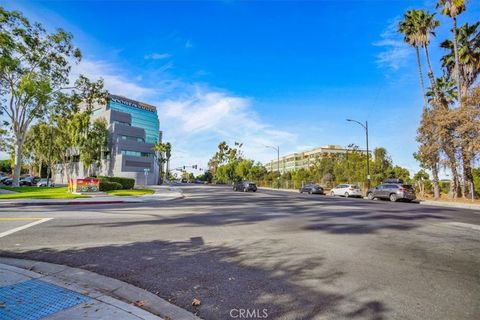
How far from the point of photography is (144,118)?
9831cm

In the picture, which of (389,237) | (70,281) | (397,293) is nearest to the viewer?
(397,293)

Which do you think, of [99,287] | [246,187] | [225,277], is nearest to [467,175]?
[246,187]

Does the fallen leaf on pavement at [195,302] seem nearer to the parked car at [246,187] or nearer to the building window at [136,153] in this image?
the parked car at [246,187]

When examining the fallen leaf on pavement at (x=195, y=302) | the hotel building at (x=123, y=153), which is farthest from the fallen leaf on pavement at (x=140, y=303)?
the hotel building at (x=123, y=153)

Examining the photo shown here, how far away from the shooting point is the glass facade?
298 feet

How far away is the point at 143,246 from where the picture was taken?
23.0 feet

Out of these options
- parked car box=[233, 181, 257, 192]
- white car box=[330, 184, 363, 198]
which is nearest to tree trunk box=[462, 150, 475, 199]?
white car box=[330, 184, 363, 198]

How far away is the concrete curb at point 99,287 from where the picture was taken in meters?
3.70

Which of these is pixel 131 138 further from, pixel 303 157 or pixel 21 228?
pixel 303 157

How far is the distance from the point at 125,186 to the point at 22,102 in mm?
14457

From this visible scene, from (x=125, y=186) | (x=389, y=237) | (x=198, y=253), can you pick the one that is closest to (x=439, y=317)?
(x=198, y=253)

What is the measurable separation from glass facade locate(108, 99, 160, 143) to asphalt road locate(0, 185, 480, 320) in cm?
8647

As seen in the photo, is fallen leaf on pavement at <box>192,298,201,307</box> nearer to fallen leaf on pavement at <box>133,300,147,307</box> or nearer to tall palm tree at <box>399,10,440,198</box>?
fallen leaf on pavement at <box>133,300,147,307</box>

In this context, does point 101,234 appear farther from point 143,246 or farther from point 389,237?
point 389,237
